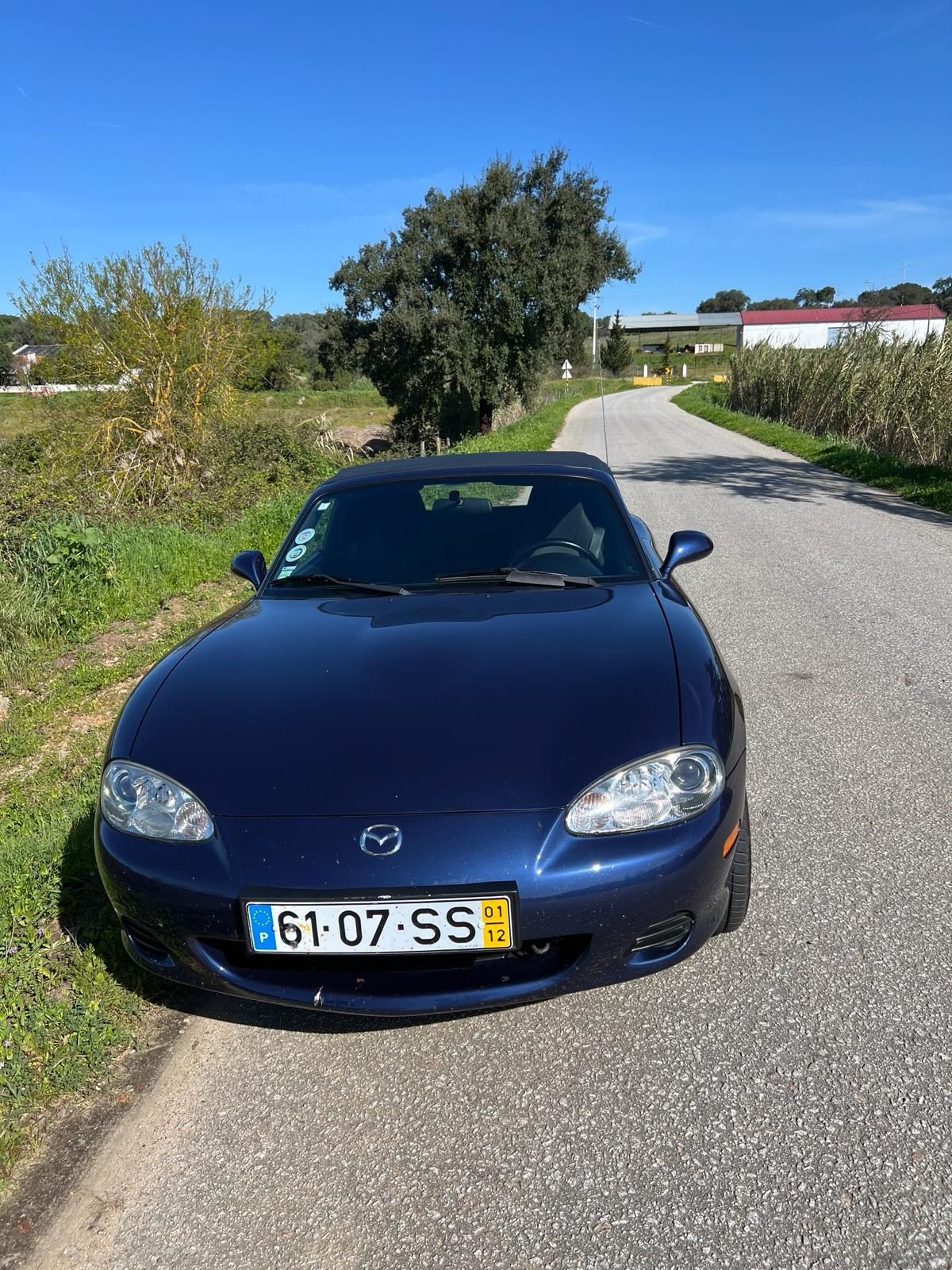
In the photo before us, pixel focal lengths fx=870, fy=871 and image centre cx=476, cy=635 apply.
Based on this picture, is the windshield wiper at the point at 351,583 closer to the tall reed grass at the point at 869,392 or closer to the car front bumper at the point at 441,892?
the car front bumper at the point at 441,892

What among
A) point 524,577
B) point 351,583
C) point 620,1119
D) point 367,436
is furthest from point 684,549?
point 367,436

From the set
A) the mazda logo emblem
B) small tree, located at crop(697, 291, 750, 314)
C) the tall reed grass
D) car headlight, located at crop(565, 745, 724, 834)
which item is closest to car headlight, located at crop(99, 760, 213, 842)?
the mazda logo emblem

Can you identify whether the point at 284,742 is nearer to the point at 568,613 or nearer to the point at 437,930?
the point at 437,930

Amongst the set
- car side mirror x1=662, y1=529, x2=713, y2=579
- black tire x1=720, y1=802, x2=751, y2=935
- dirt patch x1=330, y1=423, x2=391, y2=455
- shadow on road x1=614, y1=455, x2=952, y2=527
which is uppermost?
car side mirror x1=662, y1=529, x2=713, y2=579

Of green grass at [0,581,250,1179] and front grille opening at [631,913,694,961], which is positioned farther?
green grass at [0,581,250,1179]

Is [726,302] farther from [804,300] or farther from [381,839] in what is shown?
[381,839]

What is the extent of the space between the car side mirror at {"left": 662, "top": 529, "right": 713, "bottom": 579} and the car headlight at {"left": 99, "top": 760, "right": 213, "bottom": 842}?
201 centimetres

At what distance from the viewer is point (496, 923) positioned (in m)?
1.93

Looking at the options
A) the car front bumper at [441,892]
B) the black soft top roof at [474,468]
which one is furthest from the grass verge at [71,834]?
the black soft top roof at [474,468]

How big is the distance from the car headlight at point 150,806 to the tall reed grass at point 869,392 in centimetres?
1434

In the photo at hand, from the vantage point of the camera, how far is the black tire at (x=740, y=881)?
2490 millimetres

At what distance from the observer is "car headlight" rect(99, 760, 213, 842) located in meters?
2.12

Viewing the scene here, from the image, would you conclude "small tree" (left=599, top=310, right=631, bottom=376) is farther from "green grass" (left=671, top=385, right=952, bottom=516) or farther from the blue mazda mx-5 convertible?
the blue mazda mx-5 convertible

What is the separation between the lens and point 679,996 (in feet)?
7.80
